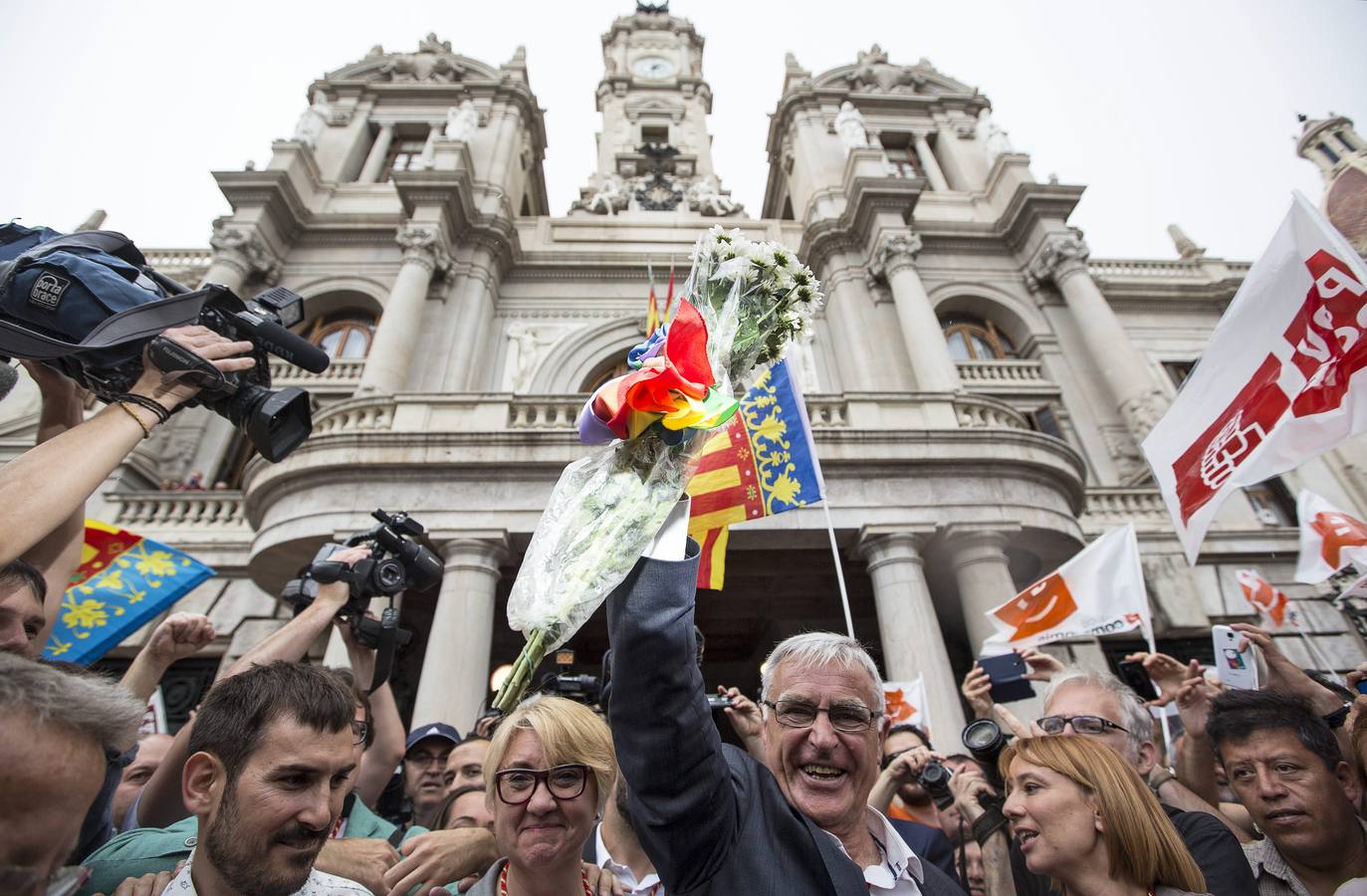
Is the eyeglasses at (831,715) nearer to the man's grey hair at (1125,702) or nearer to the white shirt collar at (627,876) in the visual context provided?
the white shirt collar at (627,876)

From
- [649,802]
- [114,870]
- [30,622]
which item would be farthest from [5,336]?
[649,802]

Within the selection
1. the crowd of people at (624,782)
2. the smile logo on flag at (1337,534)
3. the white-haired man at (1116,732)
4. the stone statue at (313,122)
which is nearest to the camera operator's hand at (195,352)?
the crowd of people at (624,782)

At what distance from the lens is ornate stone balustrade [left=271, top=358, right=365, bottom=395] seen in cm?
1456

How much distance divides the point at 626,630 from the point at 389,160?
23.3m

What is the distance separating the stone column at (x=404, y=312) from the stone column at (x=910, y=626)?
9838 mm

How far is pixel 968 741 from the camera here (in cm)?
313

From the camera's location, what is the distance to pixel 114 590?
5.30 meters

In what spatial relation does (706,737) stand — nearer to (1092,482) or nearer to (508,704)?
(508,704)

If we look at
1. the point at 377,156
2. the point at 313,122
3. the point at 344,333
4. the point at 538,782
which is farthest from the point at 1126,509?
the point at 313,122

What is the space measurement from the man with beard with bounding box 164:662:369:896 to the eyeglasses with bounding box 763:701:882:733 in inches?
52.8

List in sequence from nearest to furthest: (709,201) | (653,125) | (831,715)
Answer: (831,715) < (709,201) < (653,125)

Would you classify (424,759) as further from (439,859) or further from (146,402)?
(146,402)

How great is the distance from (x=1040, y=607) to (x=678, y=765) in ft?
22.4

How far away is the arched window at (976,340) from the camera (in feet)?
54.9
